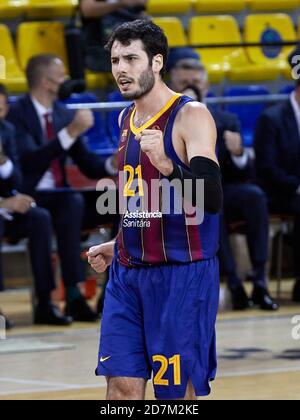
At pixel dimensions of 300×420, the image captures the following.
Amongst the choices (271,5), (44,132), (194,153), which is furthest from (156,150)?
(271,5)

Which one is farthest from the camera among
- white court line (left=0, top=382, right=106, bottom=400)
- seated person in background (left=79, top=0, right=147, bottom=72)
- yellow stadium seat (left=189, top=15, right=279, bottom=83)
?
yellow stadium seat (left=189, top=15, right=279, bottom=83)

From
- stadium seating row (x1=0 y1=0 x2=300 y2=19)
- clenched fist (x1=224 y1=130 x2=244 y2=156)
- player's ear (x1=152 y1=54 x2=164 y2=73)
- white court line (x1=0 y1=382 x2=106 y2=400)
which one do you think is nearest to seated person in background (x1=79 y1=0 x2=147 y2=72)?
stadium seating row (x1=0 y1=0 x2=300 y2=19)

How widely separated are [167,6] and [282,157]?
3284 mm

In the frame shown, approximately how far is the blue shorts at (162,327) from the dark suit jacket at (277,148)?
5605mm

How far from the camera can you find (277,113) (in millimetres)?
10508

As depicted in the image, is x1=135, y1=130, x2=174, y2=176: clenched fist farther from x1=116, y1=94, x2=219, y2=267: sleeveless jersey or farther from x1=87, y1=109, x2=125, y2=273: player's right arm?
x1=87, y1=109, x2=125, y2=273: player's right arm

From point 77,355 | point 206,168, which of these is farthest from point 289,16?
point 206,168

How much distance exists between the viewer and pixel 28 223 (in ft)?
30.5

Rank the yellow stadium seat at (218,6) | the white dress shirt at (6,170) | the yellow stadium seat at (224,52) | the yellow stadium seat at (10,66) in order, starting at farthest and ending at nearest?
the yellow stadium seat at (218,6) → the yellow stadium seat at (224,52) → the yellow stadium seat at (10,66) → the white dress shirt at (6,170)

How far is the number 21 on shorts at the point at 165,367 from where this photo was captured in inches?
188

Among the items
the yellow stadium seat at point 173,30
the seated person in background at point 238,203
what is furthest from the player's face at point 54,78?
the yellow stadium seat at point 173,30

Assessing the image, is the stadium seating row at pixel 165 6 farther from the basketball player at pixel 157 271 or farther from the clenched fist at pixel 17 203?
the basketball player at pixel 157 271

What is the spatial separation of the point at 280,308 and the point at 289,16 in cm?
503

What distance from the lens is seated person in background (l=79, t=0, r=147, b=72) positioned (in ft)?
37.0
